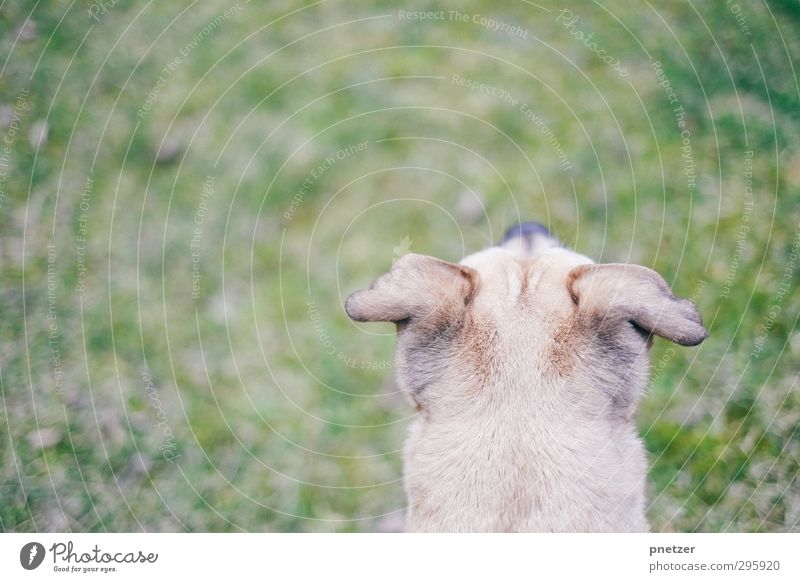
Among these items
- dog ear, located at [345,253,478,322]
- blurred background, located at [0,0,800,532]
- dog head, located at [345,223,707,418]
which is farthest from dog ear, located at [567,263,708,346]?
blurred background, located at [0,0,800,532]

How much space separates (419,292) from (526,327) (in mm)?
370

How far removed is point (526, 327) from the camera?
213cm

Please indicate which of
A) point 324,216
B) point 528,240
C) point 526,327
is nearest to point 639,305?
point 526,327

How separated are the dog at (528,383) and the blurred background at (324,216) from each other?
55.6 inches

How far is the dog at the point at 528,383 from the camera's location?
2.06 metres

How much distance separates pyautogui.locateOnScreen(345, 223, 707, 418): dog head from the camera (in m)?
2.09

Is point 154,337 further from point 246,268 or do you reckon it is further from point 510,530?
point 510,530

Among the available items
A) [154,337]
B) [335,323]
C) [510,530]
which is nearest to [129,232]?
[154,337]
